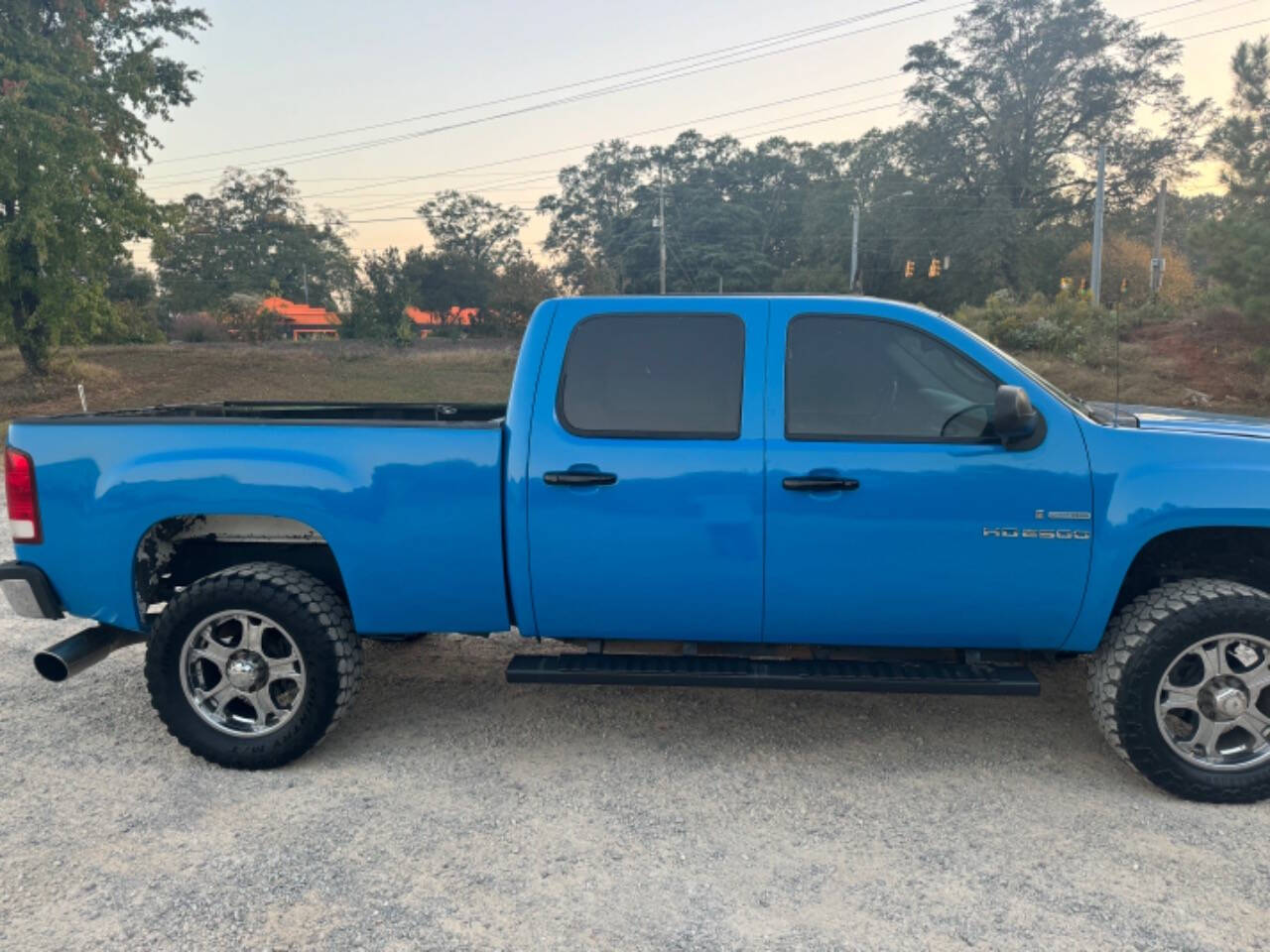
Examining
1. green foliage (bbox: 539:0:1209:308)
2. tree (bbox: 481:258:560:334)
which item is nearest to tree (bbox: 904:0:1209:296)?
green foliage (bbox: 539:0:1209:308)

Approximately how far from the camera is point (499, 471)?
136 inches

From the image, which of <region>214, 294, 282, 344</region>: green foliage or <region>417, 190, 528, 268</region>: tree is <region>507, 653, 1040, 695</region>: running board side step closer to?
<region>214, 294, 282, 344</region>: green foliage

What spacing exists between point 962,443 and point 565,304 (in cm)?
170

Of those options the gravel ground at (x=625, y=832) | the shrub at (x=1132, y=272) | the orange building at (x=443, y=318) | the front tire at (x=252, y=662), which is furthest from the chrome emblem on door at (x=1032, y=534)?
the orange building at (x=443, y=318)

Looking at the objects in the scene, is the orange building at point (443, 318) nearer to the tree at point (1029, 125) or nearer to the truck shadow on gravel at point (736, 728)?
the tree at point (1029, 125)

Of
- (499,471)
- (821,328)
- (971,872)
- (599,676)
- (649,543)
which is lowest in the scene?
(971,872)

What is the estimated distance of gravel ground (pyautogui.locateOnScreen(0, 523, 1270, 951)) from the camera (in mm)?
2627

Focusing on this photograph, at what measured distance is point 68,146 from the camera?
20531 mm

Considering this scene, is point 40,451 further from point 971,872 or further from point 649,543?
point 971,872

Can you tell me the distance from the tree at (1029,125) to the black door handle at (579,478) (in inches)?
1947

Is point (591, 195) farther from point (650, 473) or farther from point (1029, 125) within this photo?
point (650, 473)

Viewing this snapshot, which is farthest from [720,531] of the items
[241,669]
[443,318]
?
[443,318]

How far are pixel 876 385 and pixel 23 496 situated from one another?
11.6ft

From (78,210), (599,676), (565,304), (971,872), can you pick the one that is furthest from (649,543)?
(78,210)
